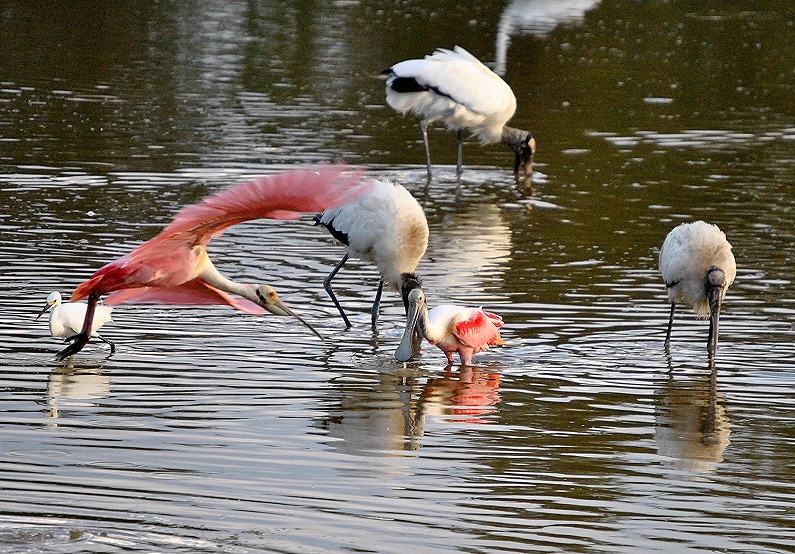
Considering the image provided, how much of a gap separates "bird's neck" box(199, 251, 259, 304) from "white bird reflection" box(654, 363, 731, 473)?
2.20 metres

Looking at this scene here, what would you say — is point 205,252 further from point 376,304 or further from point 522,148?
point 522,148

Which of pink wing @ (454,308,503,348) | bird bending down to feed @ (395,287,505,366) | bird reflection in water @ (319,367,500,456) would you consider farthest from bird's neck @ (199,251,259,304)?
pink wing @ (454,308,503,348)

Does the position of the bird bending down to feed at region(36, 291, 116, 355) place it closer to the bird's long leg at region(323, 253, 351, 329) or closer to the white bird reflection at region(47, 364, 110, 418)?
the white bird reflection at region(47, 364, 110, 418)

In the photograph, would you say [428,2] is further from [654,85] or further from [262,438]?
[262,438]

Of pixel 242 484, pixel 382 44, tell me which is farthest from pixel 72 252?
pixel 382 44

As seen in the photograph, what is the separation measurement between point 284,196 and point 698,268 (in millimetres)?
3997

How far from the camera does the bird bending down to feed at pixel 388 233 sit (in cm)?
967

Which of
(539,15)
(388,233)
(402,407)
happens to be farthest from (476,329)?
Result: (539,15)

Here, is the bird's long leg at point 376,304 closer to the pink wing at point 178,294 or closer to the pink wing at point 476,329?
the pink wing at point 476,329

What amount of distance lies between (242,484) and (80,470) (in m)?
0.70

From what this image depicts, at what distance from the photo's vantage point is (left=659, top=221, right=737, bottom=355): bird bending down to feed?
952 cm

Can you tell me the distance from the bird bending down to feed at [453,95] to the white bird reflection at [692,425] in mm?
7702

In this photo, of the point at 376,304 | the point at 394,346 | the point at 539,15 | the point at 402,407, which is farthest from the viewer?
the point at 539,15

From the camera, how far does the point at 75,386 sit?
7.80 m
